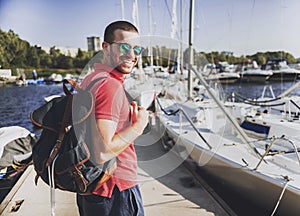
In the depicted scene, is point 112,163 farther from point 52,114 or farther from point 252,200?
point 252,200

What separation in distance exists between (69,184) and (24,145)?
3715mm

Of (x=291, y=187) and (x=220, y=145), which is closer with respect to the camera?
(x=291, y=187)

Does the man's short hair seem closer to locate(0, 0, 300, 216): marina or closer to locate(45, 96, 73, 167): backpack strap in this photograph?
locate(0, 0, 300, 216): marina

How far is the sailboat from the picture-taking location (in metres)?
2.50

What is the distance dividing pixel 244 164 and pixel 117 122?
7.68 feet

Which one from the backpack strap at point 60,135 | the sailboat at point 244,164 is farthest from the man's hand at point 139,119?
the sailboat at point 244,164

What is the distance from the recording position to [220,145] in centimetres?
361

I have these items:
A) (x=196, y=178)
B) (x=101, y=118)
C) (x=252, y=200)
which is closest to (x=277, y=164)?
(x=252, y=200)

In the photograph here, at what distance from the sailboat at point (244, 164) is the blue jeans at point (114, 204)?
1741mm

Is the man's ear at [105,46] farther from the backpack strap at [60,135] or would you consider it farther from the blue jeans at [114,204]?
the blue jeans at [114,204]

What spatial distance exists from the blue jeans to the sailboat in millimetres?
1741

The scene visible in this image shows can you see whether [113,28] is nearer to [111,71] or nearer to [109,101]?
[111,71]

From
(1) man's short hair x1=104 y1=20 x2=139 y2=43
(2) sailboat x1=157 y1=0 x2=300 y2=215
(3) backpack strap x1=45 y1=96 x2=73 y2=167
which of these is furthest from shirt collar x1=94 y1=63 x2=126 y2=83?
(2) sailboat x1=157 y1=0 x2=300 y2=215

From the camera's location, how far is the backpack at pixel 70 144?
987 millimetres
